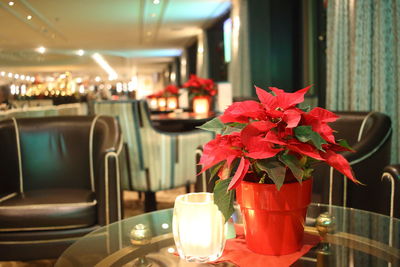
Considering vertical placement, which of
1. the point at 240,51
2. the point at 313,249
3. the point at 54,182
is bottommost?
the point at 54,182

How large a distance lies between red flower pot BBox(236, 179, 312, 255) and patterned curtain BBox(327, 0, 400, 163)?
2024 millimetres

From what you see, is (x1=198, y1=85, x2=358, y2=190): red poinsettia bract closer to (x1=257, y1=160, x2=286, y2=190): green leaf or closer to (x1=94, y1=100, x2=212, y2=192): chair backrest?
(x1=257, y1=160, x2=286, y2=190): green leaf

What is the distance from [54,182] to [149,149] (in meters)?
0.72

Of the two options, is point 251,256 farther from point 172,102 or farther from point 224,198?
point 172,102

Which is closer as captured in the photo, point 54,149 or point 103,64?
point 54,149

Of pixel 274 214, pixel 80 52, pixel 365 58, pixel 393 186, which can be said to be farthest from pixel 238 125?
pixel 80 52

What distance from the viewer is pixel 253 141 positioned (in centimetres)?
91

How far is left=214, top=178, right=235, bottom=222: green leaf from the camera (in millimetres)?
967

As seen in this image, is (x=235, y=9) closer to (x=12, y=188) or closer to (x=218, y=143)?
(x=12, y=188)

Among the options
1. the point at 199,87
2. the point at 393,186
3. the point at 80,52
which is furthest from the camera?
the point at 199,87

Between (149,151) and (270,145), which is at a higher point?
(270,145)

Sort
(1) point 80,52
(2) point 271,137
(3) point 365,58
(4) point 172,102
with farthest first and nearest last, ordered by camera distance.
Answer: (4) point 172,102 < (1) point 80,52 < (3) point 365,58 < (2) point 271,137

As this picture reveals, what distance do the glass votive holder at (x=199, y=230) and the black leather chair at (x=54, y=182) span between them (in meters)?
1.07

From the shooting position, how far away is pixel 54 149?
2545 millimetres
